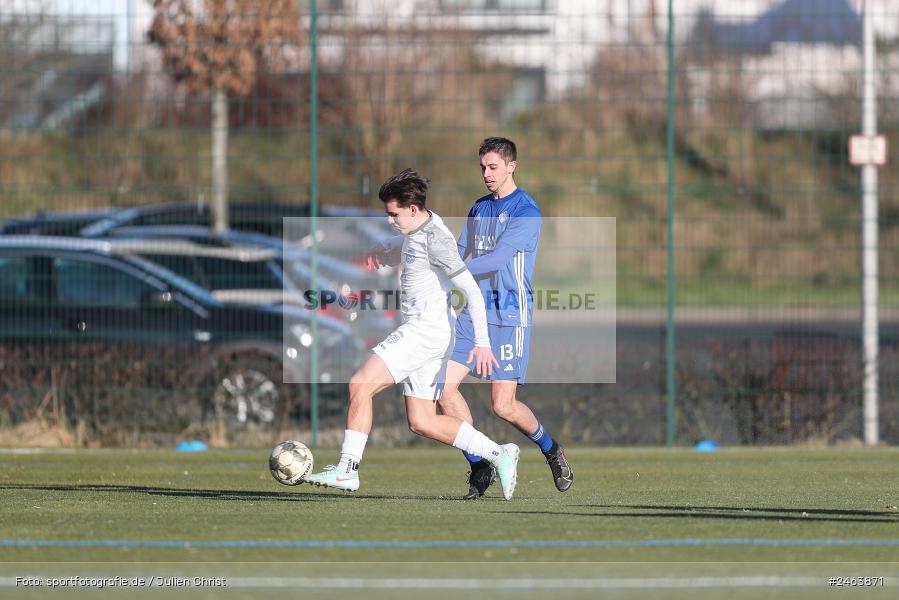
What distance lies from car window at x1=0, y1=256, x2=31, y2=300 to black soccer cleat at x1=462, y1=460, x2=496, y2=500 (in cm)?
615

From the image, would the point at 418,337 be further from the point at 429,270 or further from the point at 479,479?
the point at 479,479

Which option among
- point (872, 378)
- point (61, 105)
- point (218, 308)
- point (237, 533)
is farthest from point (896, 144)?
point (237, 533)

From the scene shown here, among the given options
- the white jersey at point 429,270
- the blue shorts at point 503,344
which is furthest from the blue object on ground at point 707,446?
the white jersey at point 429,270

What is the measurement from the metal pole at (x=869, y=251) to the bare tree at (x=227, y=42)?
16.3ft

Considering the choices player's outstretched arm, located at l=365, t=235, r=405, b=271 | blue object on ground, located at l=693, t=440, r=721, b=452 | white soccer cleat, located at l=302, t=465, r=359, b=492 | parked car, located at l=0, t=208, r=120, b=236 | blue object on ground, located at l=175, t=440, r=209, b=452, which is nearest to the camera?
white soccer cleat, located at l=302, t=465, r=359, b=492

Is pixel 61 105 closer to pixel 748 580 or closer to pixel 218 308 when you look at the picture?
pixel 218 308

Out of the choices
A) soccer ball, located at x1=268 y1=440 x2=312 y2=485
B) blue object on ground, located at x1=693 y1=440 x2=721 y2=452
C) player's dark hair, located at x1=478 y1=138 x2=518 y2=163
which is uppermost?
player's dark hair, located at x1=478 y1=138 x2=518 y2=163

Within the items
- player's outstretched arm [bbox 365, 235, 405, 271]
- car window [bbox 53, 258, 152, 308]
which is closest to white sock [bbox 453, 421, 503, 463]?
player's outstretched arm [bbox 365, 235, 405, 271]

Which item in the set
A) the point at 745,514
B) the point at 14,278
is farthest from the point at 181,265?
the point at 745,514

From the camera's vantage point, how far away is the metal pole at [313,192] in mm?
14227

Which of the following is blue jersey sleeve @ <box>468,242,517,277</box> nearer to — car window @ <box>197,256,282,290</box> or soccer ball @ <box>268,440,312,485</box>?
soccer ball @ <box>268,440,312,485</box>

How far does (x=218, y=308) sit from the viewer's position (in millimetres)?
14266

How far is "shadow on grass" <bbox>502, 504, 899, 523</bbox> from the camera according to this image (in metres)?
8.38

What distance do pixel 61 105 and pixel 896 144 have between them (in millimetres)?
7457
